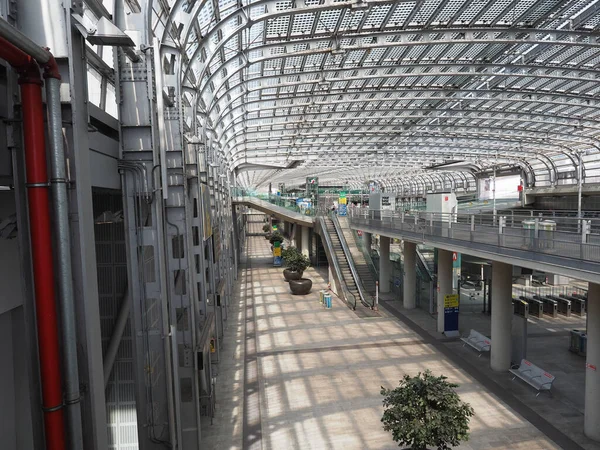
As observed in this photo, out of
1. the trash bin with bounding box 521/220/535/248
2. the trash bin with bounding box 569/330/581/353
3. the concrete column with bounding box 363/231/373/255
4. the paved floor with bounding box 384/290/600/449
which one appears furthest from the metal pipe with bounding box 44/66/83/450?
the concrete column with bounding box 363/231/373/255

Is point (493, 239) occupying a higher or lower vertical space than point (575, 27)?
lower

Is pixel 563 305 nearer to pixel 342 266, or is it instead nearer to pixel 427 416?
pixel 342 266

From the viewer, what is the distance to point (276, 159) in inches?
1729

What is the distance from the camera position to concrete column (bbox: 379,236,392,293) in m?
23.8

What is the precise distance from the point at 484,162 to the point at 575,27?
37947 millimetres

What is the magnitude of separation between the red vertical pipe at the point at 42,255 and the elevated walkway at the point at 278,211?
90.4 ft

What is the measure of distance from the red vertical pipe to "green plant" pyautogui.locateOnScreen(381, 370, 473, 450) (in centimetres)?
476

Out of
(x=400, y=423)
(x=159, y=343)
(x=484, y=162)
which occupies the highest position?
(x=484, y=162)

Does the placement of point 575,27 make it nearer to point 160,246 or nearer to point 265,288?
point 160,246

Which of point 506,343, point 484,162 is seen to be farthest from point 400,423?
point 484,162

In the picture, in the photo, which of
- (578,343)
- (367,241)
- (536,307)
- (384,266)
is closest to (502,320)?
(578,343)

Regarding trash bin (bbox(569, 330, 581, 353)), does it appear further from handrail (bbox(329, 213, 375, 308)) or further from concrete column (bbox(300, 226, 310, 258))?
concrete column (bbox(300, 226, 310, 258))

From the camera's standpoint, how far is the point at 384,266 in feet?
79.7

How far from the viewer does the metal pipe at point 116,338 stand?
680cm
